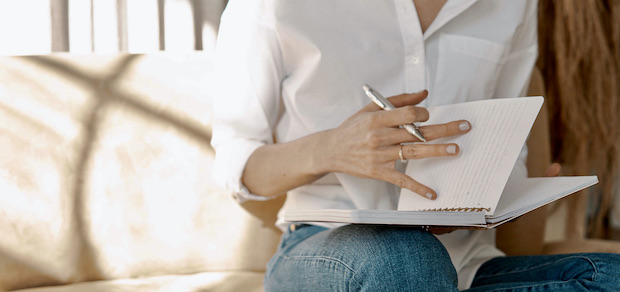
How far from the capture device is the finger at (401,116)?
77cm

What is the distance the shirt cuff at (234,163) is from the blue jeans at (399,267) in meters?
0.14

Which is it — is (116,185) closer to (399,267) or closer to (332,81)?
(332,81)

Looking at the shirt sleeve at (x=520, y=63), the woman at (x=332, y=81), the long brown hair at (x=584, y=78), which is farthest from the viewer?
the long brown hair at (x=584, y=78)

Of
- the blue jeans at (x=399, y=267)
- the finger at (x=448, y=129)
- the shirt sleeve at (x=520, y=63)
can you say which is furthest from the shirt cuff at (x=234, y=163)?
the shirt sleeve at (x=520, y=63)

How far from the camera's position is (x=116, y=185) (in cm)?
113

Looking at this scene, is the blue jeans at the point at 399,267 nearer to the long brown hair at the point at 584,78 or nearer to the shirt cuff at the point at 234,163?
the shirt cuff at the point at 234,163

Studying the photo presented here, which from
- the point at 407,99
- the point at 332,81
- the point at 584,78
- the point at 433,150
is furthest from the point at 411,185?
the point at 584,78

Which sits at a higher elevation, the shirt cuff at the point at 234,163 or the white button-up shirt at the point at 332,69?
the white button-up shirt at the point at 332,69

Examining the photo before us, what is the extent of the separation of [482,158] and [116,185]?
74 cm

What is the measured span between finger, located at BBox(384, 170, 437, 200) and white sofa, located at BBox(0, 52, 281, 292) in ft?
1.40

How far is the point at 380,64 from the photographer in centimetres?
104

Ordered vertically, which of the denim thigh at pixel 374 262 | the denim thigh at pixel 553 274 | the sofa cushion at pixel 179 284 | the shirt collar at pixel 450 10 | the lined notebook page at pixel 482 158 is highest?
the shirt collar at pixel 450 10

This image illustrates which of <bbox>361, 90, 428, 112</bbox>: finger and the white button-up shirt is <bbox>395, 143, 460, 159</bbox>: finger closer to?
<bbox>361, 90, 428, 112</bbox>: finger

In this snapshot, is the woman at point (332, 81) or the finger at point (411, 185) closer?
the finger at point (411, 185)
